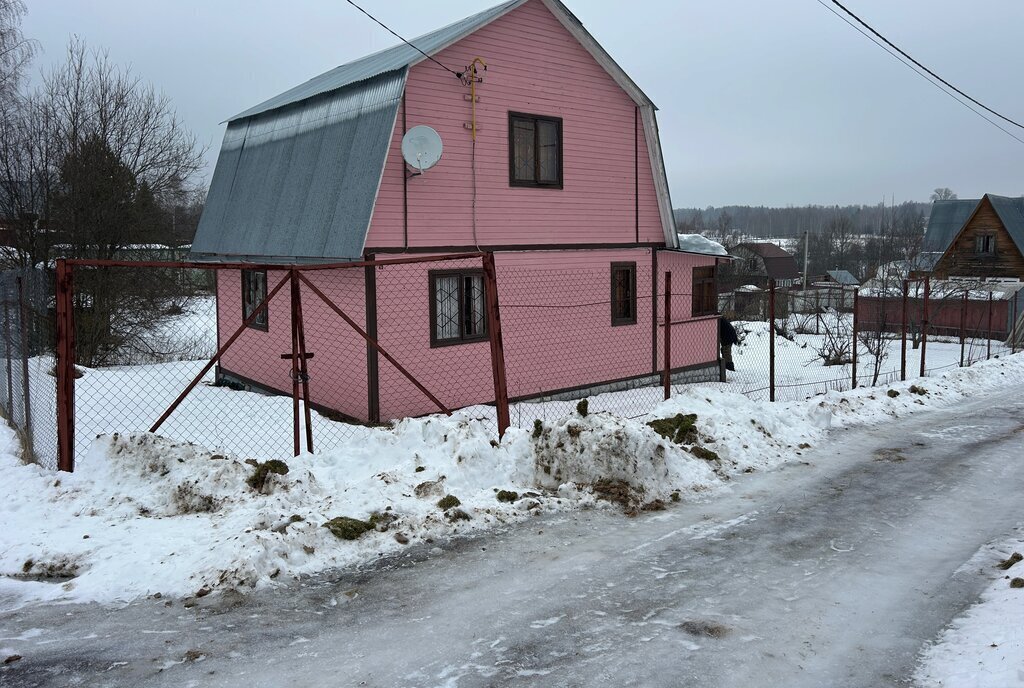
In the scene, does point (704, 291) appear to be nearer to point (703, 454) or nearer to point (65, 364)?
point (703, 454)

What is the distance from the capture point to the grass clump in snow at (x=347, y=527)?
6059 mm

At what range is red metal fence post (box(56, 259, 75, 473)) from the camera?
6984mm

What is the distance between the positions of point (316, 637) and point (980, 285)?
31988 millimetres

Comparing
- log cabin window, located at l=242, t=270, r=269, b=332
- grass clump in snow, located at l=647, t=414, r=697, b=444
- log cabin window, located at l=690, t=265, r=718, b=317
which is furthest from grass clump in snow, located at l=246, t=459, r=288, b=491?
log cabin window, located at l=690, t=265, r=718, b=317

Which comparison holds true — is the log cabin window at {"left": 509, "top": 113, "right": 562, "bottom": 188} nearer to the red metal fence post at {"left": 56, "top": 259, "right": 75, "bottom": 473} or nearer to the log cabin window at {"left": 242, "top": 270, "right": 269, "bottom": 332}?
the log cabin window at {"left": 242, "top": 270, "right": 269, "bottom": 332}

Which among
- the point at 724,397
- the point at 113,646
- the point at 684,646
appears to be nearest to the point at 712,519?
the point at 684,646

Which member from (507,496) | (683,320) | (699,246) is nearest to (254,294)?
(683,320)

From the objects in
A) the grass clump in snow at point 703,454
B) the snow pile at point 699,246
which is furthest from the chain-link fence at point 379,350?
the grass clump in snow at point 703,454

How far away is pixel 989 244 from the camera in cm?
3872

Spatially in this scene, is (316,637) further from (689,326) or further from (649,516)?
(689,326)

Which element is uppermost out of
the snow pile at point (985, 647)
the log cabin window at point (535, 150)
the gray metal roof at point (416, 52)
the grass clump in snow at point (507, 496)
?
the gray metal roof at point (416, 52)

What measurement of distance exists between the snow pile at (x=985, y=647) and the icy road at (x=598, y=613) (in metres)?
0.12

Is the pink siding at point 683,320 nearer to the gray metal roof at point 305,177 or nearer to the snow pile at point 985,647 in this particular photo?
the gray metal roof at point 305,177

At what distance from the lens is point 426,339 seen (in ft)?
39.9
